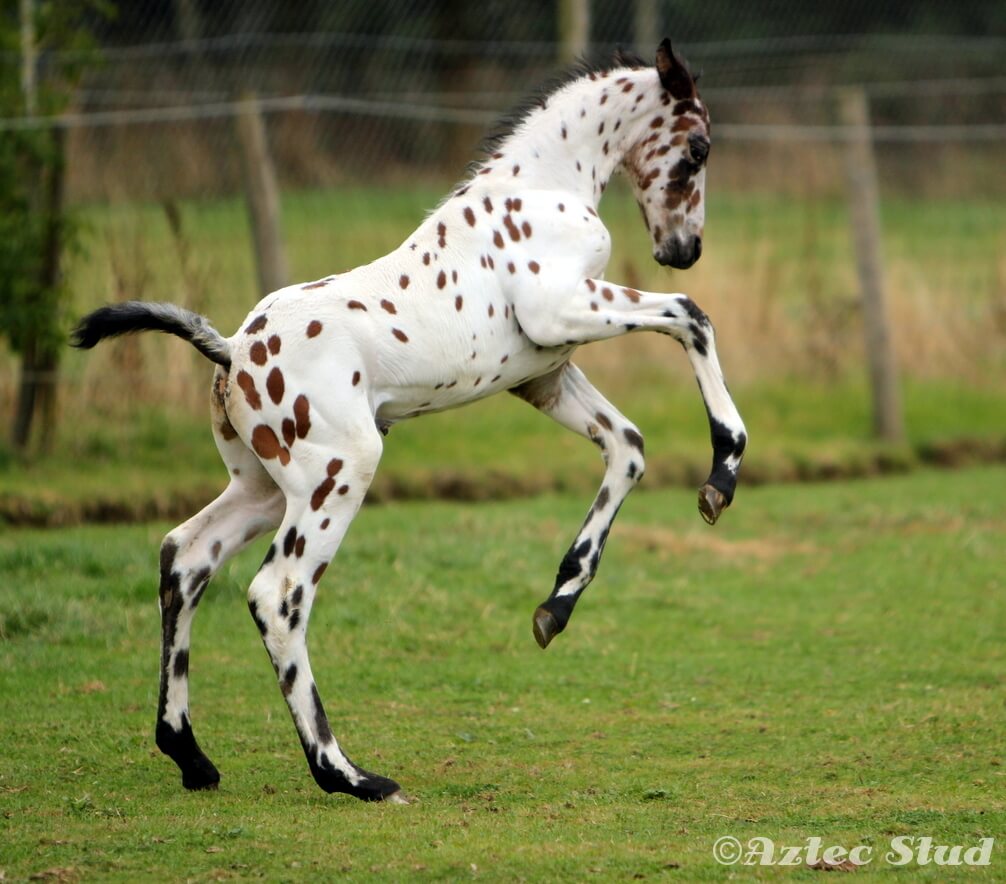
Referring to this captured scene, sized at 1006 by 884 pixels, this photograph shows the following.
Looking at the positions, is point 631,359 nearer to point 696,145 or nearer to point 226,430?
point 696,145

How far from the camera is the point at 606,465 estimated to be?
18.8 feet

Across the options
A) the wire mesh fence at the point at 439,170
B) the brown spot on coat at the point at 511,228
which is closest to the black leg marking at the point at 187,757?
the brown spot on coat at the point at 511,228

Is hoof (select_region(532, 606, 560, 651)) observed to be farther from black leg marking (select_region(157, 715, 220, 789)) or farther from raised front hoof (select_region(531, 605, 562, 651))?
black leg marking (select_region(157, 715, 220, 789))

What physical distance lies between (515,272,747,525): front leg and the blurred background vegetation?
16.4 feet

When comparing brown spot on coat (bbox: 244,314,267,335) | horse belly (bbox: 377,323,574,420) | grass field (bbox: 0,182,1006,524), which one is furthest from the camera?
grass field (bbox: 0,182,1006,524)

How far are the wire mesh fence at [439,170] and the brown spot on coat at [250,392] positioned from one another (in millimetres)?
4245

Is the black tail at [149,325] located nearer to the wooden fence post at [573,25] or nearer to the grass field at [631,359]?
the grass field at [631,359]

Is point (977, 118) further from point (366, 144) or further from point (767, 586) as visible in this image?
point (767, 586)

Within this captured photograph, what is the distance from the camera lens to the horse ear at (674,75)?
5656 millimetres

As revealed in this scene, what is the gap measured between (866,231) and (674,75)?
22.5ft

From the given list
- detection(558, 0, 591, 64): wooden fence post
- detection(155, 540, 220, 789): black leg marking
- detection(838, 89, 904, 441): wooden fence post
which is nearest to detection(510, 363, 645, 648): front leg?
detection(155, 540, 220, 789): black leg marking

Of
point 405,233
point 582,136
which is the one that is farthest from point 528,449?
point 582,136

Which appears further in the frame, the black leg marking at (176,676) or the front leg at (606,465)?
the front leg at (606,465)

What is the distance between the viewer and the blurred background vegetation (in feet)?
34.0
